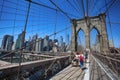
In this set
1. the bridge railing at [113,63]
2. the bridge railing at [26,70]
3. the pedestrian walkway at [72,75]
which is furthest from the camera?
the bridge railing at [113,63]

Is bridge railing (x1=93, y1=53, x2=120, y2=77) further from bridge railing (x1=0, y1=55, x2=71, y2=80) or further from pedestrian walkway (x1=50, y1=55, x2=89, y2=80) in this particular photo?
bridge railing (x1=0, y1=55, x2=71, y2=80)

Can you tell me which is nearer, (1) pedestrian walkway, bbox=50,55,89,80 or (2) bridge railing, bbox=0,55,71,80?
(2) bridge railing, bbox=0,55,71,80

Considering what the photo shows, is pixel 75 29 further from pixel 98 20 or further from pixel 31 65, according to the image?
pixel 31 65

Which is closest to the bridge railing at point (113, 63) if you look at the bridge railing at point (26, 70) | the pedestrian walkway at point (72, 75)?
the pedestrian walkway at point (72, 75)

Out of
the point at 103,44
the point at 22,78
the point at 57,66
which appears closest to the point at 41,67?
the point at 22,78

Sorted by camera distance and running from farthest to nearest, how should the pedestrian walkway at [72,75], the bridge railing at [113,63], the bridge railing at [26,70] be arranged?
the bridge railing at [113,63]
the pedestrian walkway at [72,75]
the bridge railing at [26,70]

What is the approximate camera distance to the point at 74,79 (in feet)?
13.4

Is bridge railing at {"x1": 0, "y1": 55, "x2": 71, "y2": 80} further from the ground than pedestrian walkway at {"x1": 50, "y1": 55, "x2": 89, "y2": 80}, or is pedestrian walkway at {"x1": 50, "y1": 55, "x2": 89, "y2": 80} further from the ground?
bridge railing at {"x1": 0, "y1": 55, "x2": 71, "y2": 80}

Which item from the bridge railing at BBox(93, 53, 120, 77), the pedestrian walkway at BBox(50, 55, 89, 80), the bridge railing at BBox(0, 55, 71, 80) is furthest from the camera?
the bridge railing at BBox(93, 53, 120, 77)

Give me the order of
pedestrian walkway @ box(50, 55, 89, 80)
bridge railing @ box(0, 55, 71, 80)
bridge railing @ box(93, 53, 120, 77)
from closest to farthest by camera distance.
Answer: bridge railing @ box(0, 55, 71, 80) → pedestrian walkway @ box(50, 55, 89, 80) → bridge railing @ box(93, 53, 120, 77)

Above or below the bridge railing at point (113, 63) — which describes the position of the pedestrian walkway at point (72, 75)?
below

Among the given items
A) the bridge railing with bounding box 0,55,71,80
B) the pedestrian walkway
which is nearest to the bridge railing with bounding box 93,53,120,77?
the pedestrian walkway

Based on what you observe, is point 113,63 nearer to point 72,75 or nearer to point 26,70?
point 72,75

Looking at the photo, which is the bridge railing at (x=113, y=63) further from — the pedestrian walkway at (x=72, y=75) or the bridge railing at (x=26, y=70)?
the bridge railing at (x=26, y=70)
